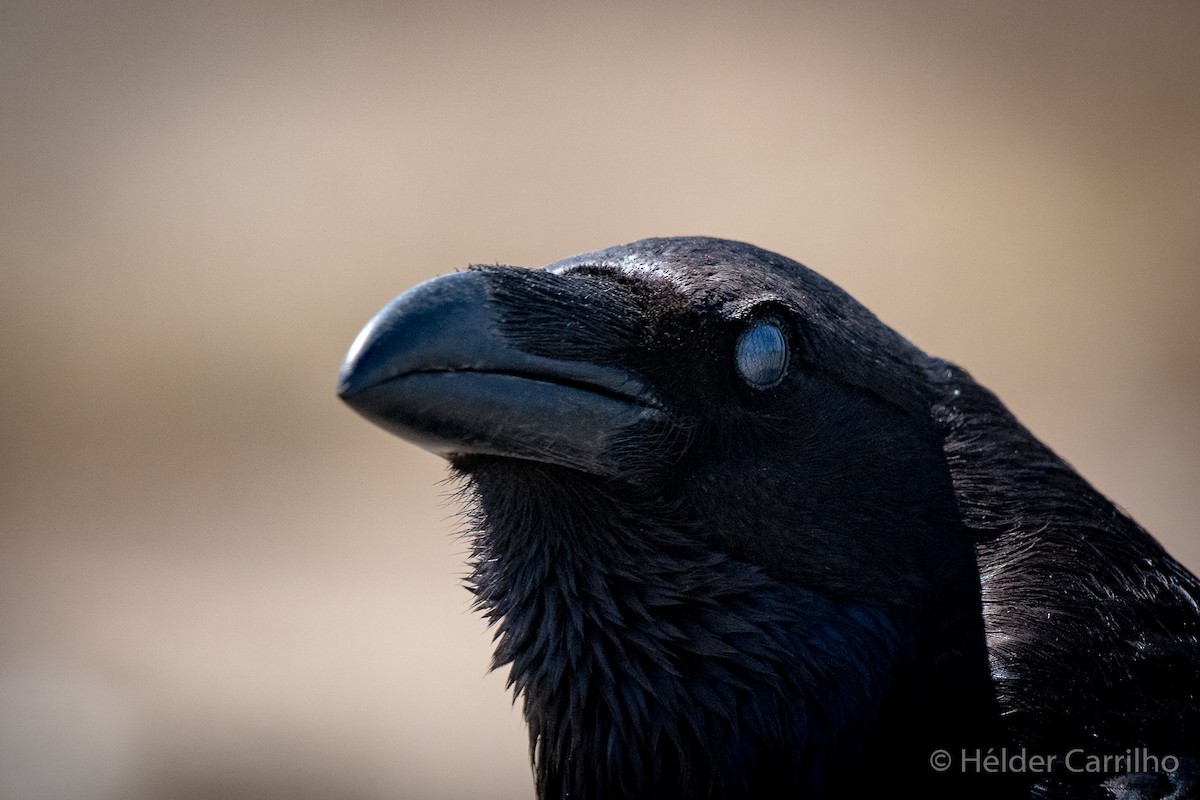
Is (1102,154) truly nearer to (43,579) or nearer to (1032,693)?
(43,579)

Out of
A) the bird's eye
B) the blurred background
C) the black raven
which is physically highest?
the blurred background

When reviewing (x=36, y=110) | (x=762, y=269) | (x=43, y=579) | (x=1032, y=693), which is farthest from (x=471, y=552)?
(x=36, y=110)

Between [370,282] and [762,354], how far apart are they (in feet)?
39.6

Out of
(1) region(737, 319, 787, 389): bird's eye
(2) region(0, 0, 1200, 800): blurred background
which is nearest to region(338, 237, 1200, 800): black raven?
(1) region(737, 319, 787, 389): bird's eye

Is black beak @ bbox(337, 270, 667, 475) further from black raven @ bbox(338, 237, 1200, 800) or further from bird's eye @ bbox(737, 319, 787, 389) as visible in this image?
bird's eye @ bbox(737, 319, 787, 389)

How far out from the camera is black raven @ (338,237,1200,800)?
3154mm

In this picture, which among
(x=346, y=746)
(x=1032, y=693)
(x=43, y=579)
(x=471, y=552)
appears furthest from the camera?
(x=43, y=579)

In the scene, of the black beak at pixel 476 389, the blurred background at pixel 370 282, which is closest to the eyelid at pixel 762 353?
the black beak at pixel 476 389

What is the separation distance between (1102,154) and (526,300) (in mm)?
14361

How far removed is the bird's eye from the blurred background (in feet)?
21.8

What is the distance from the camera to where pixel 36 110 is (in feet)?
57.8

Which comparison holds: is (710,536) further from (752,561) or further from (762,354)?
(762,354)

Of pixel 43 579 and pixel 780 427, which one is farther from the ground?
pixel 43 579

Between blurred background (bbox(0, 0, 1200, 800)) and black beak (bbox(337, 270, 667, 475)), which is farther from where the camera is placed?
blurred background (bbox(0, 0, 1200, 800))
